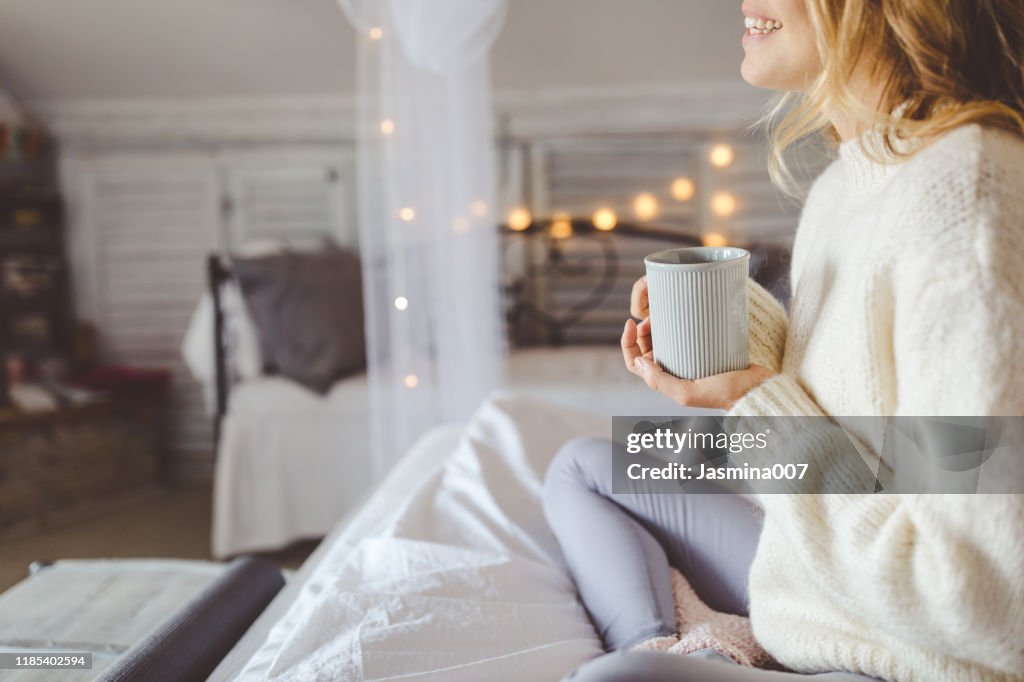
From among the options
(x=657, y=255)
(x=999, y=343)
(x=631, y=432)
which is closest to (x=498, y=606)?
(x=631, y=432)

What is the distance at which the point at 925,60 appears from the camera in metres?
0.66

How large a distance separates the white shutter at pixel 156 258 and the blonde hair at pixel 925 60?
10.4 ft

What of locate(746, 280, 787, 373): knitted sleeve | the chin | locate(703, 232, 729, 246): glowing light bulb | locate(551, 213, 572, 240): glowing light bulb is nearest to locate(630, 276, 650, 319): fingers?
locate(746, 280, 787, 373): knitted sleeve

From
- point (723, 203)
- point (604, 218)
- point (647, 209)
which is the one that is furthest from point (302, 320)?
point (723, 203)

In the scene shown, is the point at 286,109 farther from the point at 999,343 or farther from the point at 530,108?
the point at 999,343

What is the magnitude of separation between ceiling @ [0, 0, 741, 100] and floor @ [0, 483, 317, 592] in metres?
1.72

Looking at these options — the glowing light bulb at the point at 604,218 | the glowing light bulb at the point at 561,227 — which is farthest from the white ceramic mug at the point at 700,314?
the glowing light bulb at the point at 604,218

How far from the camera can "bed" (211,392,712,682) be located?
0.78 meters

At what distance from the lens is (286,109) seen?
3.40 m

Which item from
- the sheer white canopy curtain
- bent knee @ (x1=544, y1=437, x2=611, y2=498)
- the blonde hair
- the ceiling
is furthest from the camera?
the ceiling

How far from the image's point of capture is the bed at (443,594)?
2.55 ft

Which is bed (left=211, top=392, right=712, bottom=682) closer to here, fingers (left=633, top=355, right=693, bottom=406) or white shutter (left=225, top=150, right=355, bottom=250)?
fingers (left=633, top=355, right=693, bottom=406)

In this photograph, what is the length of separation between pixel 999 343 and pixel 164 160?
3.49 meters

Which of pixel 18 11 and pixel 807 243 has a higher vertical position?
pixel 18 11
